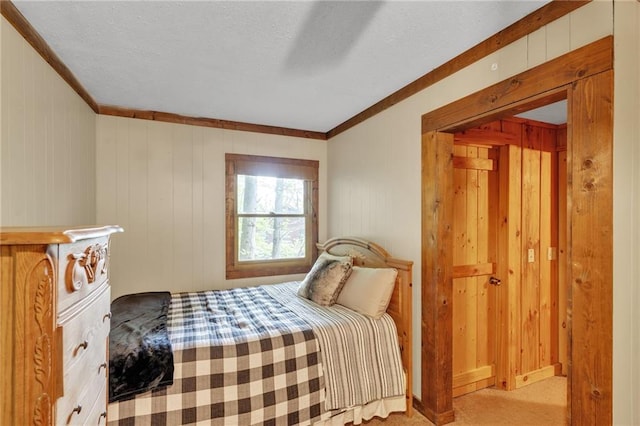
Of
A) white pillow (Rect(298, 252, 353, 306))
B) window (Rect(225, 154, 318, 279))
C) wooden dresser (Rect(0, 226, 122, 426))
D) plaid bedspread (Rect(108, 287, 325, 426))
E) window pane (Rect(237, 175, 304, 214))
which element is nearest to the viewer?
wooden dresser (Rect(0, 226, 122, 426))

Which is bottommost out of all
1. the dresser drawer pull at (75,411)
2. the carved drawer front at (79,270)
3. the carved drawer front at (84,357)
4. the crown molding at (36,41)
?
the dresser drawer pull at (75,411)

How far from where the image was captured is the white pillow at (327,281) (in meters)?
2.57

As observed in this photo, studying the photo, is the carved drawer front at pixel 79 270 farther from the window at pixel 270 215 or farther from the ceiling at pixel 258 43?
the window at pixel 270 215

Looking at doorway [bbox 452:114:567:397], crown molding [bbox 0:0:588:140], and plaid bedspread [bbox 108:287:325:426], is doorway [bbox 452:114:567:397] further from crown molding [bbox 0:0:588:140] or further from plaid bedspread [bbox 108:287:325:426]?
plaid bedspread [bbox 108:287:325:426]

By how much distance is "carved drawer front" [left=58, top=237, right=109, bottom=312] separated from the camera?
3.01ft

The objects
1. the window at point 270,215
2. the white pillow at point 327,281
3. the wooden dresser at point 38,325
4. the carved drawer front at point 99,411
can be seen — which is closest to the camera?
the wooden dresser at point 38,325

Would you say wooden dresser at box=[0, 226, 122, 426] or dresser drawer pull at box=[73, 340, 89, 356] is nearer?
wooden dresser at box=[0, 226, 122, 426]

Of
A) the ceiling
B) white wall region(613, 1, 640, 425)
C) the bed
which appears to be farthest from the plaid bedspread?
the ceiling

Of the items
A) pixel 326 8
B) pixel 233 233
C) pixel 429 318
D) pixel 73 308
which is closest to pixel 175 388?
pixel 73 308

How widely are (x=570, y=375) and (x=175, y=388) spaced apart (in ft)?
6.51

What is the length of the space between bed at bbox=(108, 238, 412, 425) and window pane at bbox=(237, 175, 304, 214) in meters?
1.31

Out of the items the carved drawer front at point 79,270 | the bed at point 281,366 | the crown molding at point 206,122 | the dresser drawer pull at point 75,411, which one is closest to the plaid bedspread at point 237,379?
the bed at point 281,366

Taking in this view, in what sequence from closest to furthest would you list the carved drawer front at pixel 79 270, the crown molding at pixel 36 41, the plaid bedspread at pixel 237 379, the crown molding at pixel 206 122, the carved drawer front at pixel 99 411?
the carved drawer front at pixel 79 270 → the carved drawer front at pixel 99 411 → the crown molding at pixel 36 41 → the plaid bedspread at pixel 237 379 → the crown molding at pixel 206 122

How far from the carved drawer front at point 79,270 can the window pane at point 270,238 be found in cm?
227
